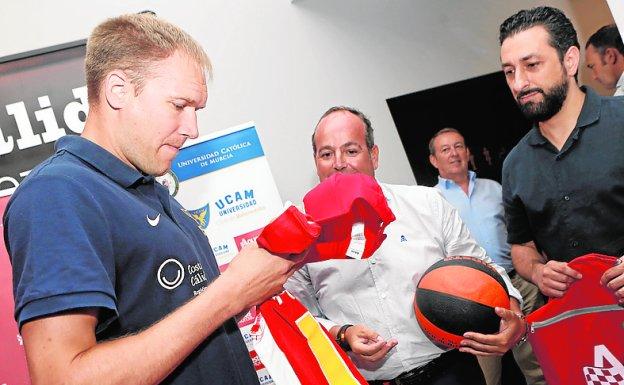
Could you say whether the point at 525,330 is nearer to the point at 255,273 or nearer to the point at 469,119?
the point at 255,273

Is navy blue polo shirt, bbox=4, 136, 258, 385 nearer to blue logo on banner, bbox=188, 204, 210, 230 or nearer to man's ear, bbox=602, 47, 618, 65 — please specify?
blue logo on banner, bbox=188, 204, 210, 230

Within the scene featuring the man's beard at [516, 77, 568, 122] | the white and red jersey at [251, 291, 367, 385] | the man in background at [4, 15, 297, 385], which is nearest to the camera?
the man in background at [4, 15, 297, 385]

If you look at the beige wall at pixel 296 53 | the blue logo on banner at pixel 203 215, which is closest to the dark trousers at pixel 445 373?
the blue logo on banner at pixel 203 215

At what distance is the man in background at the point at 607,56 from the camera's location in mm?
3904

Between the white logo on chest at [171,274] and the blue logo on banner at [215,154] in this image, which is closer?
the white logo on chest at [171,274]

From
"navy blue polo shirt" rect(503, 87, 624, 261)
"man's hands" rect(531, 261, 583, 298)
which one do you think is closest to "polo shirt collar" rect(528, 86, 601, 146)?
"navy blue polo shirt" rect(503, 87, 624, 261)

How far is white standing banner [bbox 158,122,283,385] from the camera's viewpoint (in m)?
3.30

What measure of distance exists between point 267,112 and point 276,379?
3.16m

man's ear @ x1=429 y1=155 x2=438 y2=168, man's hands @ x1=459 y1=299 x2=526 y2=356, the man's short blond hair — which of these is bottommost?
man's hands @ x1=459 y1=299 x2=526 y2=356

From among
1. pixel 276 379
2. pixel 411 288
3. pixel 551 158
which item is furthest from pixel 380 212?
pixel 551 158

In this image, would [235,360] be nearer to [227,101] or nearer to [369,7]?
[227,101]

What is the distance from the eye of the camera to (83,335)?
0.96m

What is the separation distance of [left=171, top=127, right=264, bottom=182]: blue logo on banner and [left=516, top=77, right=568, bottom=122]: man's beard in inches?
67.4

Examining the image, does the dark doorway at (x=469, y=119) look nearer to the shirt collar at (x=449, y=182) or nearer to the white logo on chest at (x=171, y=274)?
the shirt collar at (x=449, y=182)
